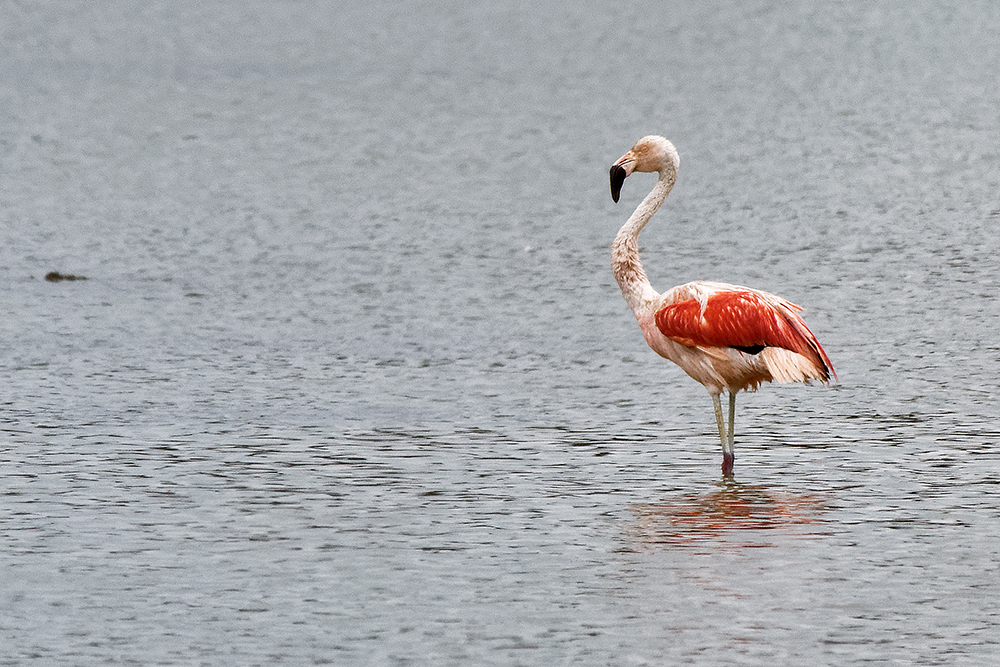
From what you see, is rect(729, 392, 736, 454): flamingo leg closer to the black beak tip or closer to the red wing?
the red wing

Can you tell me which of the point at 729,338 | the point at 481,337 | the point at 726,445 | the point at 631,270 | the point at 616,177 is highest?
the point at 616,177

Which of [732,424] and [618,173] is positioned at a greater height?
[618,173]

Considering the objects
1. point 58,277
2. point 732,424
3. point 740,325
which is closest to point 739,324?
point 740,325

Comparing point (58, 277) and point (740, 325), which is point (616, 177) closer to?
point (740, 325)

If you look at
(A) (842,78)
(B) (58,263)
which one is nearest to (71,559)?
(B) (58,263)

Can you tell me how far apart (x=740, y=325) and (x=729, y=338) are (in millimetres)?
78

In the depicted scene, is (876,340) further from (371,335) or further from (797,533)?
(797,533)

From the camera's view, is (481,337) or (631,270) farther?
(481,337)

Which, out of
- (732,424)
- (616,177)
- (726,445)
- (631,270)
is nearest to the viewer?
→ (726,445)

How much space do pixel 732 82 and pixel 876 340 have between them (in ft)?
29.8

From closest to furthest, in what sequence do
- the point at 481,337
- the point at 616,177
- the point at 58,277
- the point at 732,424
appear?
1. the point at 732,424
2. the point at 616,177
3. the point at 481,337
4. the point at 58,277

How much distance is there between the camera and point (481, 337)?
11117 millimetres

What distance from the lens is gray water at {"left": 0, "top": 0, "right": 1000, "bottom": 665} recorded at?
19.5 ft

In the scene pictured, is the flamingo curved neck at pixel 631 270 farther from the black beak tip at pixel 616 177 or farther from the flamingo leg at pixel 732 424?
the flamingo leg at pixel 732 424
